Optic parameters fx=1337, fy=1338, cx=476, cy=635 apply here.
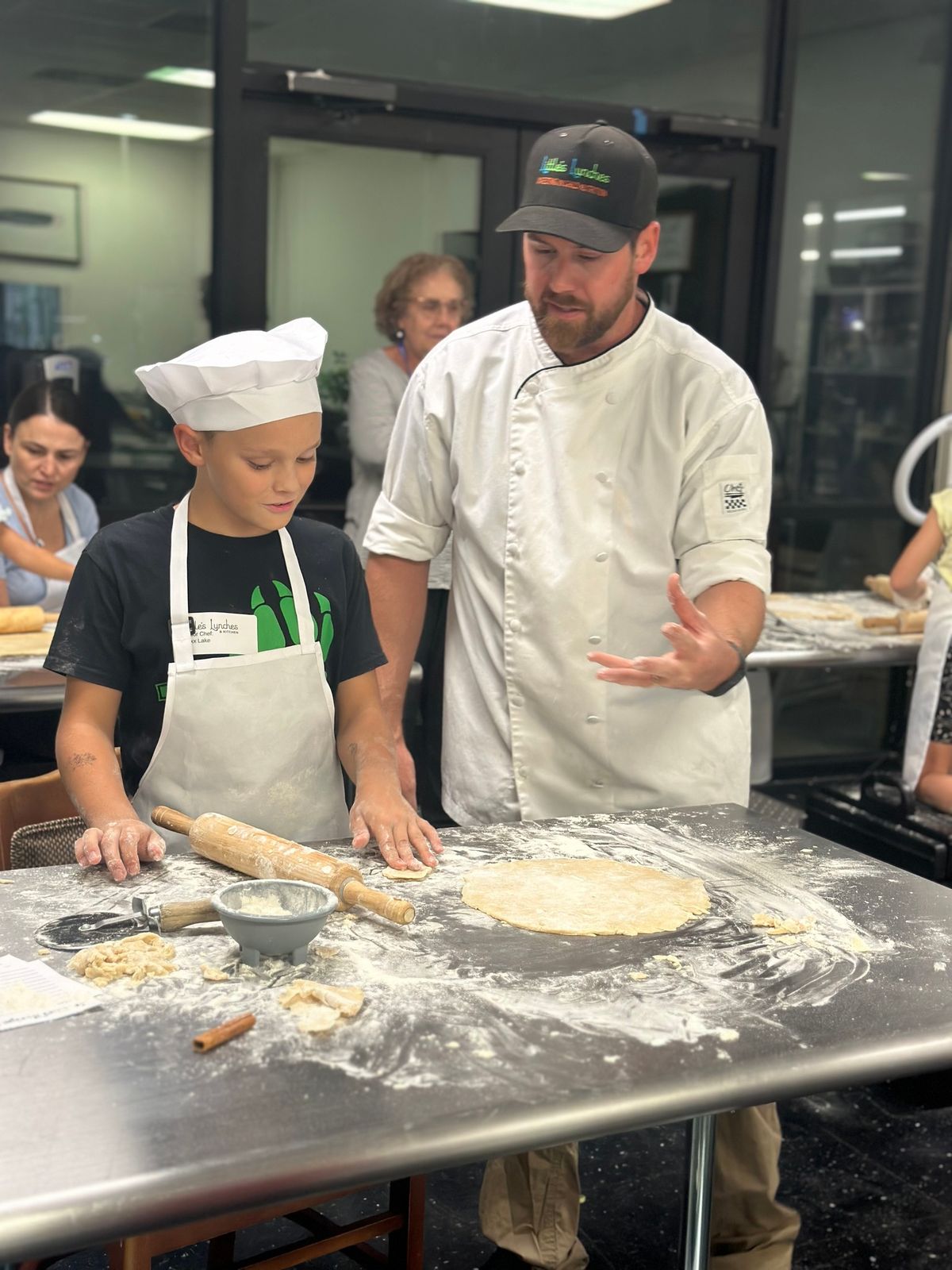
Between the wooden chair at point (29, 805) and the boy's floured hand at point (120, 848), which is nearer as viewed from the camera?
the boy's floured hand at point (120, 848)

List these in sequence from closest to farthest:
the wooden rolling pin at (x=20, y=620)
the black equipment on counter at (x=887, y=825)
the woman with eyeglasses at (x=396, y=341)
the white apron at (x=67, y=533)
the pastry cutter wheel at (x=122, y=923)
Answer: the pastry cutter wheel at (x=122, y=923), the black equipment on counter at (x=887, y=825), the wooden rolling pin at (x=20, y=620), the white apron at (x=67, y=533), the woman with eyeglasses at (x=396, y=341)


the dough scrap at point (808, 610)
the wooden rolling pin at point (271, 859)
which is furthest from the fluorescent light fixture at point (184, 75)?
the wooden rolling pin at point (271, 859)

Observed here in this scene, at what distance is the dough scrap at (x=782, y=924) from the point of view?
1.56 meters

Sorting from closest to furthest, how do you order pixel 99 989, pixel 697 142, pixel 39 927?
pixel 99 989
pixel 39 927
pixel 697 142

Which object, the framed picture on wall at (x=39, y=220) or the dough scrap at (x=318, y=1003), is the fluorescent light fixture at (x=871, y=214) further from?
the dough scrap at (x=318, y=1003)

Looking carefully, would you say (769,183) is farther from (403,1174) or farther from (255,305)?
(403,1174)

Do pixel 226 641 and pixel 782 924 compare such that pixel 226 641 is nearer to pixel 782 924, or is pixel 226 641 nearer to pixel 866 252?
pixel 782 924

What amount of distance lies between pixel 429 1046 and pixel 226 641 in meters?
0.79

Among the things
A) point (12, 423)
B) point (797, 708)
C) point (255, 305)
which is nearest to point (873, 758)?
point (797, 708)

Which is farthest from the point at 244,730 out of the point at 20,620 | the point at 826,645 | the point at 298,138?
the point at 298,138

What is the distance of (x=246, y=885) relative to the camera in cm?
149

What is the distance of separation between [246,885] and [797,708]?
441cm

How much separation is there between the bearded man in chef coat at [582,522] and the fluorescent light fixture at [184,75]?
2.56 m

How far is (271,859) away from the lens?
1.61 meters
